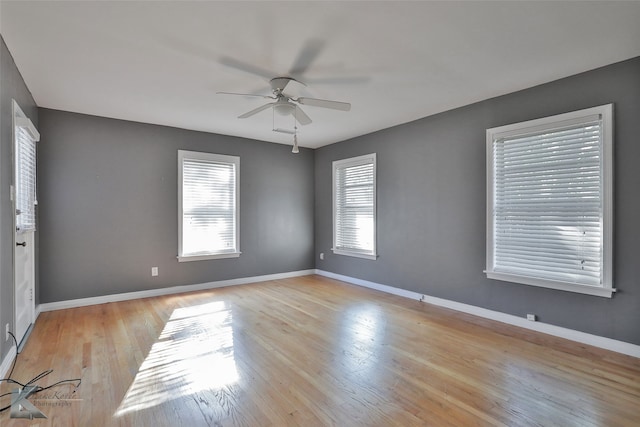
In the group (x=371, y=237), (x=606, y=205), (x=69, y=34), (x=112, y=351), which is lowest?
(x=112, y=351)

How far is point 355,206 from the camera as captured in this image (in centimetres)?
583

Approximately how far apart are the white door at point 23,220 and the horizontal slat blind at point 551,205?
484 centimetres

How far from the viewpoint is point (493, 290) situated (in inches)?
151

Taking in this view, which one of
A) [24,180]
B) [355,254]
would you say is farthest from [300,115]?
[355,254]

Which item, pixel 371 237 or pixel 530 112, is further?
pixel 371 237

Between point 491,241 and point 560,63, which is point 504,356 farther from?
point 560,63

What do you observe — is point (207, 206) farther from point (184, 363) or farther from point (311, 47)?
point (311, 47)

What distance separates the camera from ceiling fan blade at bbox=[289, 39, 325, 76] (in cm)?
259

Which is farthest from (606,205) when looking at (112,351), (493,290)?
(112,351)

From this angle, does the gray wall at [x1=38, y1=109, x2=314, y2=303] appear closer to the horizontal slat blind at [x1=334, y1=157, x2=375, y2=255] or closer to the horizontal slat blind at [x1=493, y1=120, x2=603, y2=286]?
the horizontal slat blind at [x1=334, y1=157, x2=375, y2=255]

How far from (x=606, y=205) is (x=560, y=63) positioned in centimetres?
135

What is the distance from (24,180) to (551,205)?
532 centimetres

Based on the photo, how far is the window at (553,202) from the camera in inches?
119

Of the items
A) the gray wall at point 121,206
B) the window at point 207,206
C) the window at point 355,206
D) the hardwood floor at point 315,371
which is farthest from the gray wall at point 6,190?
the window at point 355,206
